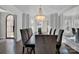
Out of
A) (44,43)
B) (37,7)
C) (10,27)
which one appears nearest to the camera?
(37,7)

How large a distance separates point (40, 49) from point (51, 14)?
831 mm

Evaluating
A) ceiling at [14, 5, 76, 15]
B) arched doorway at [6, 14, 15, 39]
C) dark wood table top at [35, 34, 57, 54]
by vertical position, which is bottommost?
dark wood table top at [35, 34, 57, 54]

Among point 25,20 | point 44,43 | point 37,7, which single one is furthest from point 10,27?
point 37,7

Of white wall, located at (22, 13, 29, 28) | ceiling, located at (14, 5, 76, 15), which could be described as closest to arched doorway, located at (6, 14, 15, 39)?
white wall, located at (22, 13, 29, 28)

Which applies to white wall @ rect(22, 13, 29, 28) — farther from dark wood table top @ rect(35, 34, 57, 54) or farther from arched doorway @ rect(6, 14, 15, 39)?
dark wood table top @ rect(35, 34, 57, 54)

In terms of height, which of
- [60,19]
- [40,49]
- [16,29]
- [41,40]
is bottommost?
[40,49]

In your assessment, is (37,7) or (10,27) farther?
(10,27)

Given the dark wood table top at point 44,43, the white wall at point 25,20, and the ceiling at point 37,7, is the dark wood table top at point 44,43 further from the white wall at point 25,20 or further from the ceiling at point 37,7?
the ceiling at point 37,7

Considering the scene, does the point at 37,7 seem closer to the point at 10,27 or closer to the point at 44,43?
the point at 44,43

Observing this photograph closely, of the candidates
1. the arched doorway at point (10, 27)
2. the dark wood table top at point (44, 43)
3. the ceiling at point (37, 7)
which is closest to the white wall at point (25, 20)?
the ceiling at point (37, 7)

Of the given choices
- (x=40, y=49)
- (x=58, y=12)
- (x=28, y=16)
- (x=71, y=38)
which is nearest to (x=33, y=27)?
(x=28, y=16)

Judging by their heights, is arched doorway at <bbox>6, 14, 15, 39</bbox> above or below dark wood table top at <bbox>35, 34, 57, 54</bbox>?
above

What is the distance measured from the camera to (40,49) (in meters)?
2.70
